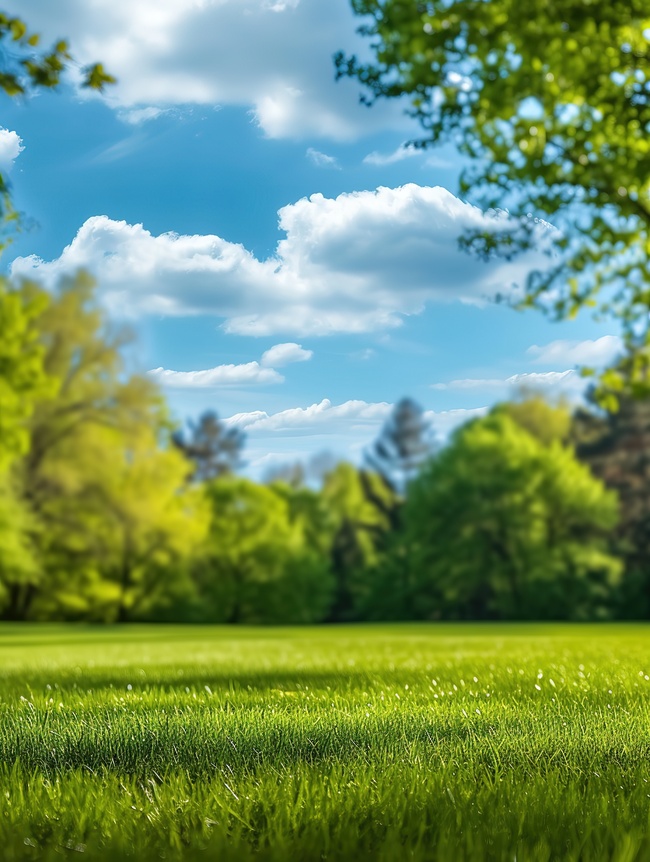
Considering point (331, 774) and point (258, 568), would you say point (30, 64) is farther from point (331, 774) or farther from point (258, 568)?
point (258, 568)

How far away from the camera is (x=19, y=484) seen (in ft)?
131

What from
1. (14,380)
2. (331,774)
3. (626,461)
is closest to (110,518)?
(14,380)

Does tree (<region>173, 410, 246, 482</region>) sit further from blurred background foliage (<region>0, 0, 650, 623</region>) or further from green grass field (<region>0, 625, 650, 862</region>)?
green grass field (<region>0, 625, 650, 862</region>)

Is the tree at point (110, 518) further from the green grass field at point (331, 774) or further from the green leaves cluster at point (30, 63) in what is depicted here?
the green grass field at point (331, 774)

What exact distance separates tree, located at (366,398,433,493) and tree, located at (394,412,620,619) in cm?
1511

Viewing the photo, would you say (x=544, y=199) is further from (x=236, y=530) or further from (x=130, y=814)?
(x=236, y=530)

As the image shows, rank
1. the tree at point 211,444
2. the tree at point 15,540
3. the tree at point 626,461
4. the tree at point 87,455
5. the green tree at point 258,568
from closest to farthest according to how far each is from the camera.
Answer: the tree at point 15,540 < the tree at point 87,455 < the tree at point 626,461 < the green tree at point 258,568 < the tree at point 211,444

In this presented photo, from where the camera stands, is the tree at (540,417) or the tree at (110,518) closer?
the tree at (110,518)

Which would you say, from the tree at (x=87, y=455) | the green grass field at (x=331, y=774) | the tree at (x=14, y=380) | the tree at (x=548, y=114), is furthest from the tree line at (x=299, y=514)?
the green grass field at (x=331, y=774)

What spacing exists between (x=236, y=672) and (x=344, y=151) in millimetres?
6098

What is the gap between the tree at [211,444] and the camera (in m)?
77.8

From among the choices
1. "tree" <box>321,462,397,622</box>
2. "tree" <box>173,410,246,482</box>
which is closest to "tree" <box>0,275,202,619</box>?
"tree" <box>321,462,397,622</box>

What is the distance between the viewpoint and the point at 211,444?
79125 mm

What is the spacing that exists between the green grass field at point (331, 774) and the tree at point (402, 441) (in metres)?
66.3
